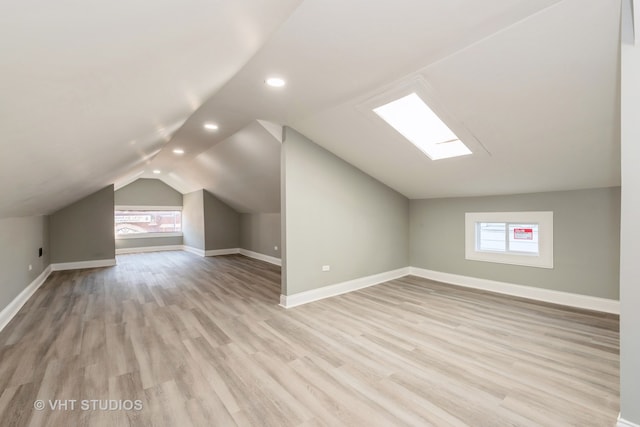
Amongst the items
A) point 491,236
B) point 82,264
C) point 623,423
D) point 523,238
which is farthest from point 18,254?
point 523,238

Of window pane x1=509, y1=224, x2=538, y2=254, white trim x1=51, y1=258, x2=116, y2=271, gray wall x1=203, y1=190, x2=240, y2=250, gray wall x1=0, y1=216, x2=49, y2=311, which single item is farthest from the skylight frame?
white trim x1=51, y1=258, x2=116, y2=271

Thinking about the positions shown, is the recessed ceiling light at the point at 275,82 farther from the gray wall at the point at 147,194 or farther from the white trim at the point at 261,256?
the gray wall at the point at 147,194

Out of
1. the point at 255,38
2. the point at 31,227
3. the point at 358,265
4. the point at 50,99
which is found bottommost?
the point at 358,265

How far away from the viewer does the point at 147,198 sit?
9.30 metres

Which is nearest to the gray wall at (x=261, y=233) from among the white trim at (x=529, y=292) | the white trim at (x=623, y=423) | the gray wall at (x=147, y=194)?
the gray wall at (x=147, y=194)

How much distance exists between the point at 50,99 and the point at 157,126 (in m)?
1.89

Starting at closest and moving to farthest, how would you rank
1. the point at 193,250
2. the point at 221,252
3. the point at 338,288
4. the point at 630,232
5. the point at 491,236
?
the point at 630,232, the point at 338,288, the point at 491,236, the point at 221,252, the point at 193,250

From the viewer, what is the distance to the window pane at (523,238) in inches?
164

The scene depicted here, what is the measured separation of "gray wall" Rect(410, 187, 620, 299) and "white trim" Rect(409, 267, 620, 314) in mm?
65

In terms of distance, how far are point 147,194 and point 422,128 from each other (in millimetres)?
9133

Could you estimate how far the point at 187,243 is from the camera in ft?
31.4

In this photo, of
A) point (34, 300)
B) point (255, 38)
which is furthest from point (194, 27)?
point (34, 300)

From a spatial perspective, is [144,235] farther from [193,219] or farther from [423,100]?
[423,100]

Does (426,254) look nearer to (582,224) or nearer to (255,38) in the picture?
(582,224)
